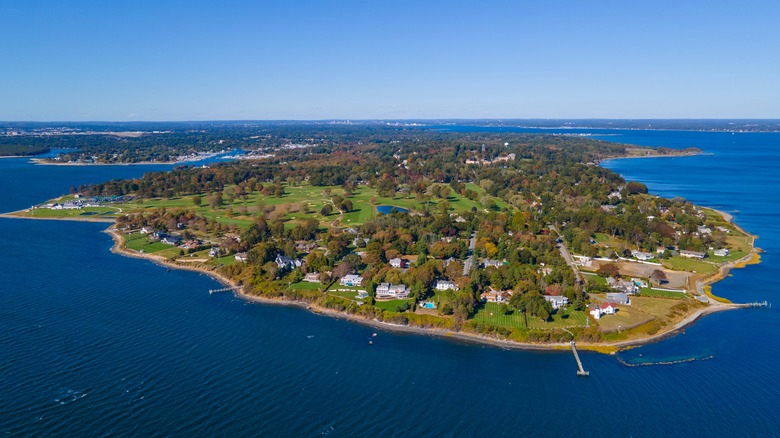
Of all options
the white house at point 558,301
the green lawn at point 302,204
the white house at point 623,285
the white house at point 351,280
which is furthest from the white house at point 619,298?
the green lawn at point 302,204

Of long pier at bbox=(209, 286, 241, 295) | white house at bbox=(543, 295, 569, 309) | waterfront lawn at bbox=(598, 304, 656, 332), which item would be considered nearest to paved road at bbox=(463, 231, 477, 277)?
white house at bbox=(543, 295, 569, 309)

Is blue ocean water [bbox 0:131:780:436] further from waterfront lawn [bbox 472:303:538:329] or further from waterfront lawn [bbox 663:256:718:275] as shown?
waterfront lawn [bbox 663:256:718:275]

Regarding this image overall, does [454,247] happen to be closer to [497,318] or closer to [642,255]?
[497,318]

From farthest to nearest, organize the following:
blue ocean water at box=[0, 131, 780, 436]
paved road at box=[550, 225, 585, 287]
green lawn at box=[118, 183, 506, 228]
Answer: green lawn at box=[118, 183, 506, 228]
paved road at box=[550, 225, 585, 287]
blue ocean water at box=[0, 131, 780, 436]

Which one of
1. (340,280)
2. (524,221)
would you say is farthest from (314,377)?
(524,221)

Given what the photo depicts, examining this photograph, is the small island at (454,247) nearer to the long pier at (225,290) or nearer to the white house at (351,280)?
the white house at (351,280)

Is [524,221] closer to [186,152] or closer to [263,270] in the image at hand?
[263,270]

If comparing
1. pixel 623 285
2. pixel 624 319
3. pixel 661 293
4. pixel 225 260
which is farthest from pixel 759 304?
pixel 225 260
